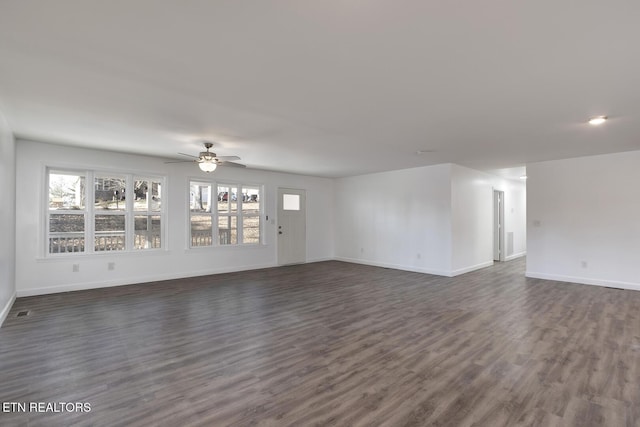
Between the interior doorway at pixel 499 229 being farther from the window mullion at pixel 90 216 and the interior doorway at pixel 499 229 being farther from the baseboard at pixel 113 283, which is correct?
the window mullion at pixel 90 216

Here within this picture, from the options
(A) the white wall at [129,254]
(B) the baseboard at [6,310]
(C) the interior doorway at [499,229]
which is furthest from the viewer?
(C) the interior doorway at [499,229]

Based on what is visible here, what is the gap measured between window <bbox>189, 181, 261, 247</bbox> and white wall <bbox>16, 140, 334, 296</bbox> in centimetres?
19

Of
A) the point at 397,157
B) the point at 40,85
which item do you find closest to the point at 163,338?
the point at 40,85

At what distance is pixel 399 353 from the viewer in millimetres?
2939

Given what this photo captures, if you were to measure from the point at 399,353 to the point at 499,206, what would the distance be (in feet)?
24.0

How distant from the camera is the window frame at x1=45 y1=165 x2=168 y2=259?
5.12 meters

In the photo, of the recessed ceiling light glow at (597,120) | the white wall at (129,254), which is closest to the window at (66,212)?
the white wall at (129,254)

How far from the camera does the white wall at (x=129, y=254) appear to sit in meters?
4.91

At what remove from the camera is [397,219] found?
24.8ft

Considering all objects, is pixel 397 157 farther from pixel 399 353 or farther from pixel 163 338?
pixel 163 338

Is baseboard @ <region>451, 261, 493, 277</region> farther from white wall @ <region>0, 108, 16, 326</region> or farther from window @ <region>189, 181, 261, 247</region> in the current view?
white wall @ <region>0, 108, 16, 326</region>

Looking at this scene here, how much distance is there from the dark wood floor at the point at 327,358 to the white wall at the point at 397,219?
6.45 ft

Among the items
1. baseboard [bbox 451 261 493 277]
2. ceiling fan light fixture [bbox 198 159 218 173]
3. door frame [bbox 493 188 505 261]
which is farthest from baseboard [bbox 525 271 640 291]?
ceiling fan light fixture [bbox 198 159 218 173]

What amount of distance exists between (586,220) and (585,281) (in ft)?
3.78
